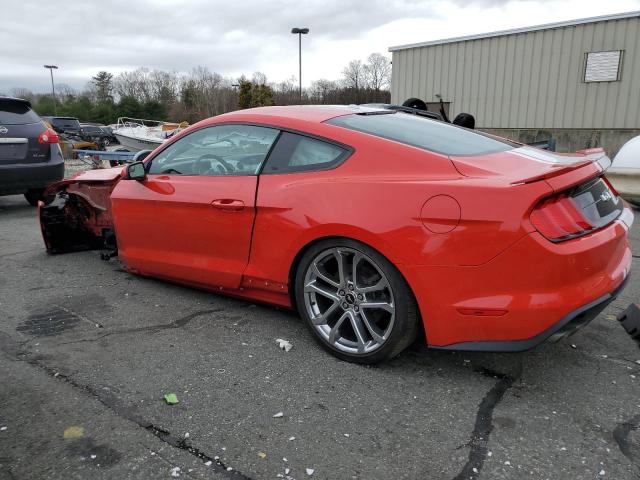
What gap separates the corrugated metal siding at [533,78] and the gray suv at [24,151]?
464 inches

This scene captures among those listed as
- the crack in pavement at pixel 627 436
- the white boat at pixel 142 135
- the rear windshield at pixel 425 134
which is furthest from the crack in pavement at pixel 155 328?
the white boat at pixel 142 135

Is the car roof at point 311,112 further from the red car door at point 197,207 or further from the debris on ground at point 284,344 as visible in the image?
the debris on ground at point 284,344

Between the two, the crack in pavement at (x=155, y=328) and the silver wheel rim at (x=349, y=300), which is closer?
the silver wheel rim at (x=349, y=300)

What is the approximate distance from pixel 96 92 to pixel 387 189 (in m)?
81.9

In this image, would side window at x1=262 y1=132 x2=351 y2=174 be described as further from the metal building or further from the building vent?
the building vent

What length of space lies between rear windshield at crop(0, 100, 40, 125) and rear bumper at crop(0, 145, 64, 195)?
0.50 meters

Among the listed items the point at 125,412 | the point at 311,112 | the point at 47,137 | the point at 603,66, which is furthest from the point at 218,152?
the point at 603,66

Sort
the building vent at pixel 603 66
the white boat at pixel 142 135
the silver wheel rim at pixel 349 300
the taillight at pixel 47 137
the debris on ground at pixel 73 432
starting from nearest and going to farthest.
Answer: the debris on ground at pixel 73 432 → the silver wheel rim at pixel 349 300 → the taillight at pixel 47 137 → the building vent at pixel 603 66 → the white boat at pixel 142 135

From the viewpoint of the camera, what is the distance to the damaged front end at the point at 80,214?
15.8 feet

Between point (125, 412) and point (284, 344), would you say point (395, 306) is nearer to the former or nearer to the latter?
point (284, 344)

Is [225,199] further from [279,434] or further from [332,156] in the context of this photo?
[279,434]

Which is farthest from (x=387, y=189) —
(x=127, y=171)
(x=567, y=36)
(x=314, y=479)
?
(x=567, y=36)

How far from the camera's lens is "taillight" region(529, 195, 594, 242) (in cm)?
227

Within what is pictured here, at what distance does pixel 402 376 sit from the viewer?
108 inches
